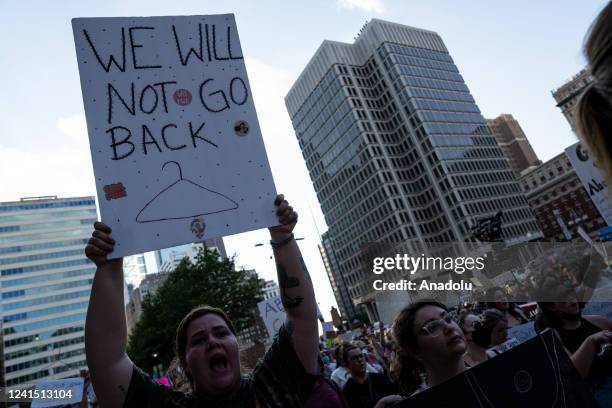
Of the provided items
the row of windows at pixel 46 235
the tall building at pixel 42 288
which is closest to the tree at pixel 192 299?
the tall building at pixel 42 288

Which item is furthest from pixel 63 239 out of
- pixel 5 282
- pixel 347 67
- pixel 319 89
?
pixel 347 67

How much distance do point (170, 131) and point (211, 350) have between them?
4.01 feet

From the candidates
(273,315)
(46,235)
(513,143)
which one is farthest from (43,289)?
(513,143)

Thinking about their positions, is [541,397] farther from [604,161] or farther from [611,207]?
[611,207]

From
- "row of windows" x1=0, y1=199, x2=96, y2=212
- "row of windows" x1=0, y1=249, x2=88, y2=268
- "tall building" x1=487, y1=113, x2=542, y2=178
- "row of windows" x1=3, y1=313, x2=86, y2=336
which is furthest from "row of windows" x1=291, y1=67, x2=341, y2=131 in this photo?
"row of windows" x1=3, y1=313, x2=86, y2=336

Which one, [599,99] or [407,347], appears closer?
[599,99]

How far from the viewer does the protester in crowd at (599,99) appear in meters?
1.08

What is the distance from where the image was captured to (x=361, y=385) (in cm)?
557

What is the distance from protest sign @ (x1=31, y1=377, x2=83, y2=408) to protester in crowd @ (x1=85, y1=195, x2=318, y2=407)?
7.98m

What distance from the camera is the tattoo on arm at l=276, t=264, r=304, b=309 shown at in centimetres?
223

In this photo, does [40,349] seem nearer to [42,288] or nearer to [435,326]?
[42,288]

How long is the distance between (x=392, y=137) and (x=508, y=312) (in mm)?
83724

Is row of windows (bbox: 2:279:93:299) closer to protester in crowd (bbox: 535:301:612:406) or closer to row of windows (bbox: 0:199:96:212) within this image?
row of windows (bbox: 0:199:96:212)

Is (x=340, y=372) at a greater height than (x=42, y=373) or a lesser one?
lesser
